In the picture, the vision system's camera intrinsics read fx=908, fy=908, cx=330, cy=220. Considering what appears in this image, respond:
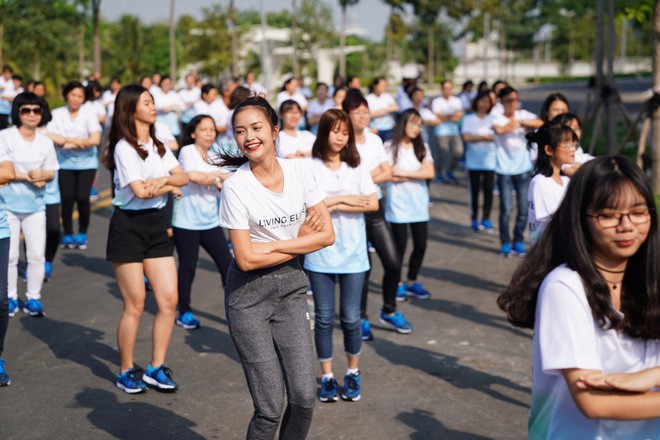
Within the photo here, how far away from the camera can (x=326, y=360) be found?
6152 mm

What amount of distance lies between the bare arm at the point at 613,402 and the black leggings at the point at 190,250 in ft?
18.8

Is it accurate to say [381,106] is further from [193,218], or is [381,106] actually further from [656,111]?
[193,218]

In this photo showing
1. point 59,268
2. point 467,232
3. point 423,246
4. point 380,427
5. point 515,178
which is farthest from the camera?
point 467,232

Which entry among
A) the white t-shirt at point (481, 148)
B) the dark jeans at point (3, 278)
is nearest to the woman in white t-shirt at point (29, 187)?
the dark jeans at point (3, 278)

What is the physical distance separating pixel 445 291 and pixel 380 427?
3872mm

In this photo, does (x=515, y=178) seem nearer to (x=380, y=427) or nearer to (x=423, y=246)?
(x=423, y=246)

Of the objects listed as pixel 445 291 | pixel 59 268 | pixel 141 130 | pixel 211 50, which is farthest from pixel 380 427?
pixel 211 50

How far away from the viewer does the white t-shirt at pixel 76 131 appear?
35.9 ft

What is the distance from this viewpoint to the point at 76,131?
11008 mm

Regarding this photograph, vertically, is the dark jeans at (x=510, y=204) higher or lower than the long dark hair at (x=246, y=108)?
lower

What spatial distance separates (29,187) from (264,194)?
451 centimetres

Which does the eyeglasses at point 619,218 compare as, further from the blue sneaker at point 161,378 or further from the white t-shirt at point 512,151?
the white t-shirt at point 512,151

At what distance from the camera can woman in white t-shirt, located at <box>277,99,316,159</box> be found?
8867mm

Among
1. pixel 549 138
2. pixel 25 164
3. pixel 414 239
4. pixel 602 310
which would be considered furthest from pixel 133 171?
pixel 602 310
